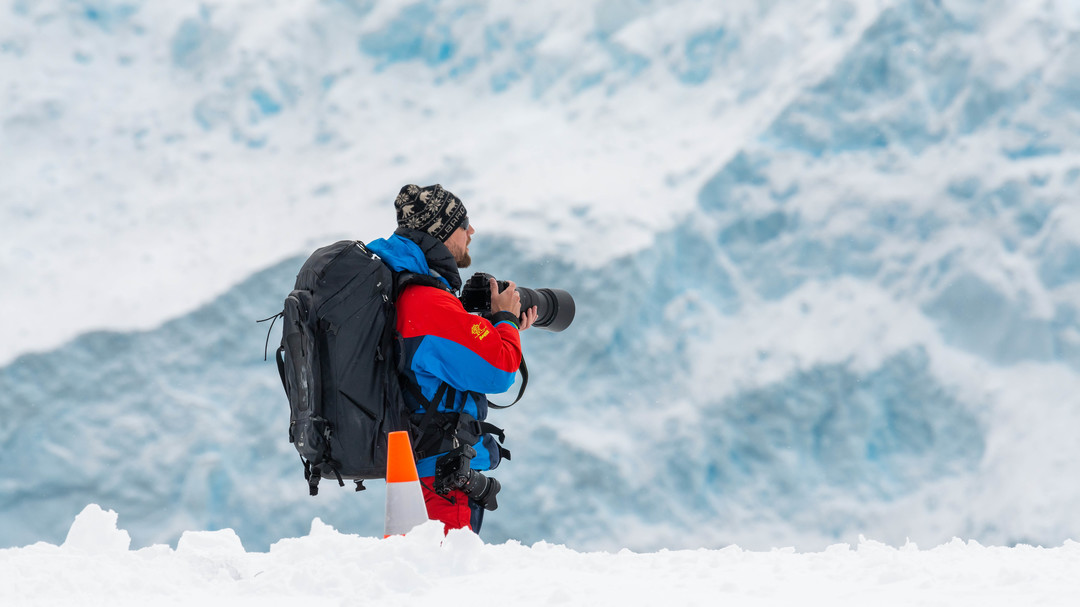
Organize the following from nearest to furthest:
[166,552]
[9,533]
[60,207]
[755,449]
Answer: [166,552]
[9,533]
[755,449]
[60,207]

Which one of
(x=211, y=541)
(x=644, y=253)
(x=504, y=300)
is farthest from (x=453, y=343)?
(x=644, y=253)

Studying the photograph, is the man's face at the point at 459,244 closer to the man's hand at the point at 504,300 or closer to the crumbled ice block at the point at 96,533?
the man's hand at the point at 504,300

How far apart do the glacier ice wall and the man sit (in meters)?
5.70

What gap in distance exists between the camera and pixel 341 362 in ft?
6.86

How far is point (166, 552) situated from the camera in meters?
2.22

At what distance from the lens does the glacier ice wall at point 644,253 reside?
784cm

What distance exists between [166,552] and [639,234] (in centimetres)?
670

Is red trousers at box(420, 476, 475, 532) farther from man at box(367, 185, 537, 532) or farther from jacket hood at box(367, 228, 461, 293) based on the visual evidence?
jacket hood at box(367, 228, 461, 293)

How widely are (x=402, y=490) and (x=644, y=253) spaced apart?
6595 mm

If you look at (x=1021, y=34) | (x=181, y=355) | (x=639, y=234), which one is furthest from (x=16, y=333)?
(x=1021, y=34)

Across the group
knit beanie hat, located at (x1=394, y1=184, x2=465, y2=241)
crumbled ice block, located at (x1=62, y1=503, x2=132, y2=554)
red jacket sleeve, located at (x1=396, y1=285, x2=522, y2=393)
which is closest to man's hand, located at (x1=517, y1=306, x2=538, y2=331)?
red jacket sleeve, located at (x1=396, y1=285, x2=522, y2=393)

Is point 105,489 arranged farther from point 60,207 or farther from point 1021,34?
point 1021,34

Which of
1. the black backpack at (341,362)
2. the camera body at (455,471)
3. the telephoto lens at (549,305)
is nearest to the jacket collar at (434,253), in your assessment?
the black backpack at (341,362)

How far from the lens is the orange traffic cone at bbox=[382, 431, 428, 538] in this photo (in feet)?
6.65
